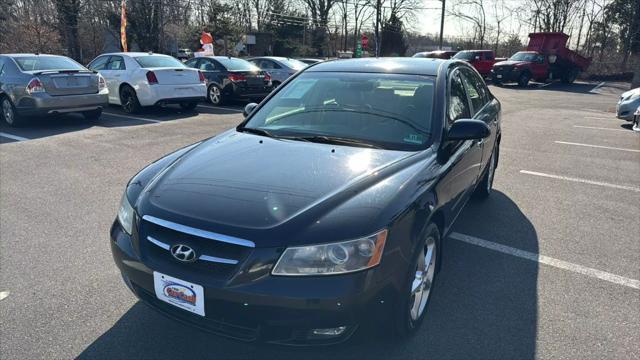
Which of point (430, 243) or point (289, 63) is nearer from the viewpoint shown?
point (430, 243)

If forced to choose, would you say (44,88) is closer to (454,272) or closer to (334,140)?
(334,140)

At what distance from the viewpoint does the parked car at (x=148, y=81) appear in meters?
10.6

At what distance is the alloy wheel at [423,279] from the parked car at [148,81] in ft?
30.3

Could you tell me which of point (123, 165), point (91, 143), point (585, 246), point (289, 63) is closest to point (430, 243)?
point (585, 246)

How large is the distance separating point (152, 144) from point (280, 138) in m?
5.43

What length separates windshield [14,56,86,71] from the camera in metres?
9.05

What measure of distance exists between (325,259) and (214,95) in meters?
11.9

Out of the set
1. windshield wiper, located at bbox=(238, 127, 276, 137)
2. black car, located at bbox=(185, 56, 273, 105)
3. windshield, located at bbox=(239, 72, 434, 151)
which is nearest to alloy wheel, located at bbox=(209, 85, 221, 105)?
black car, located at bbox=(185, 56, 273, 105)

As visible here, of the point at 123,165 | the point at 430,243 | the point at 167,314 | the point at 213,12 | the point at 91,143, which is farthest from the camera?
the point at 213,12

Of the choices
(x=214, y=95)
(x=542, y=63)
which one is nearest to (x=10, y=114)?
(x=214, y=95)

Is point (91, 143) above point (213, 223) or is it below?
below

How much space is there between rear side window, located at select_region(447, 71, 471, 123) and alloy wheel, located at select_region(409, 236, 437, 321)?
41.0 inches

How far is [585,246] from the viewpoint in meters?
4.18

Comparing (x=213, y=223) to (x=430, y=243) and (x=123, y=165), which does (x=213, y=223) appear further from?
(x=123, y=165)
